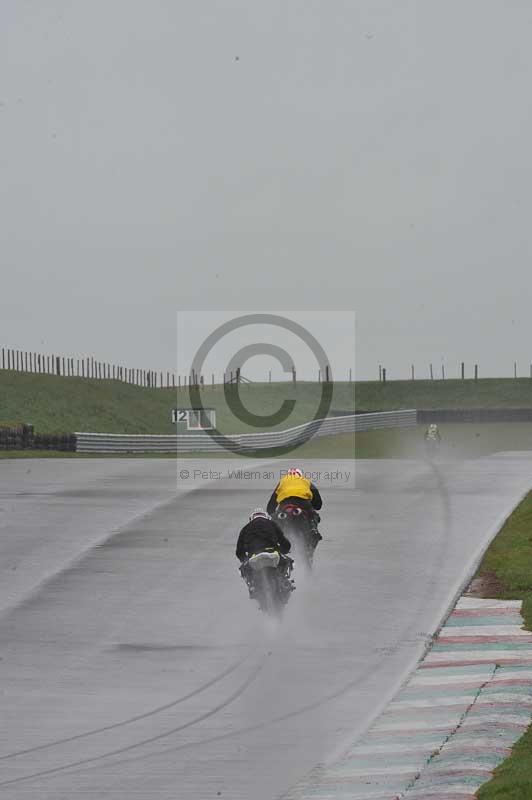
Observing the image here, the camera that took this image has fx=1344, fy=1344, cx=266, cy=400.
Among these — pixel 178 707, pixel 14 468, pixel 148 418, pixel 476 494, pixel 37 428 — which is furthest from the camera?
pixel 148 418

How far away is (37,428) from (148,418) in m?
12.4

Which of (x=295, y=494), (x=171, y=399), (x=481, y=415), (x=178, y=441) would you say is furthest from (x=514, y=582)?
(x=171, y=399)

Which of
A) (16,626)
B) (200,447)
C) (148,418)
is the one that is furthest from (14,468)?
(148,418)

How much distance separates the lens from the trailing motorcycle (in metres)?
16.7

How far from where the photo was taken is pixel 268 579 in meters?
16.9

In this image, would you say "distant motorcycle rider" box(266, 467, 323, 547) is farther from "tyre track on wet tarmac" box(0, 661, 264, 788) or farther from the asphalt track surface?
"tyre track on wet tarmac" box(0, 661, 264, 788)

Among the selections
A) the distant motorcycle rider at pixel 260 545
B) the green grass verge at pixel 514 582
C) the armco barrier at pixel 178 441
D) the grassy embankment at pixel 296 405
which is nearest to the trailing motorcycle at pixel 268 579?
the distant motorcycle rider at pixel 260 545

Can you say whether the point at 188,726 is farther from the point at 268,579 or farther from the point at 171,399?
the point at 171,399

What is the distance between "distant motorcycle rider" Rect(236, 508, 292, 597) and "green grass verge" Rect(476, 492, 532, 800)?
320 centimetres

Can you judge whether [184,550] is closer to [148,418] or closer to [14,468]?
[14,468]

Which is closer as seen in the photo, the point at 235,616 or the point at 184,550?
the point at 235,616

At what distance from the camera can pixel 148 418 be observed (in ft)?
278

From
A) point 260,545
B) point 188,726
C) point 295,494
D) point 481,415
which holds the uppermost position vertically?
point 295,494

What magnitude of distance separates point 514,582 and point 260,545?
200 inches
